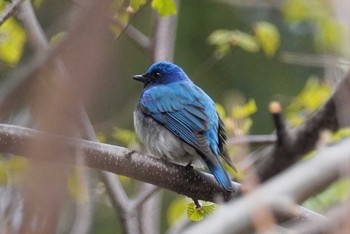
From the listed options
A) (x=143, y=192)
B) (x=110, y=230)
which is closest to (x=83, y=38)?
(x=143, y=192)

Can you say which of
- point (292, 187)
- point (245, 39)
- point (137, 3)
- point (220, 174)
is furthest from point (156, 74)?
point (292, 187)

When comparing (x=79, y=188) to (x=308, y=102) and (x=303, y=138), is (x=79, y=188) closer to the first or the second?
(x=303, y=138)

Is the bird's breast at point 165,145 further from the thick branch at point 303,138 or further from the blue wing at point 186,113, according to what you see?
the thick branch at point 303,138

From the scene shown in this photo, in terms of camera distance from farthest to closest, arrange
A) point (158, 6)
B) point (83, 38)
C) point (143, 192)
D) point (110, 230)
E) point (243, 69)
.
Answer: point (243, 69), point (110, 230), point (143, 192), point (158, 6), point (83, 38)

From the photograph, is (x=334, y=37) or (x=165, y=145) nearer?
(x=165, y=145)

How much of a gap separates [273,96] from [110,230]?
2.01m

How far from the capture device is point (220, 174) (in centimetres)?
373

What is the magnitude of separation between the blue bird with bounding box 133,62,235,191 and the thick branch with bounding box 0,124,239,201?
1.24 feet

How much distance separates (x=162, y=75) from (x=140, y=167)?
1.98 m

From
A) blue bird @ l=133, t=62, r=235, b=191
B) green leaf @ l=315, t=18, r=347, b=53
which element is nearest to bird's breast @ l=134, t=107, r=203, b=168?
blue bird @ l=133, t=62, r=235, b=191

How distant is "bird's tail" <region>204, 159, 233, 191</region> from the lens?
353 cm

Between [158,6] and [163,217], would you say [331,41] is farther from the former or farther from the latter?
[163,217]

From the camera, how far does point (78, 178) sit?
4984 millimetres

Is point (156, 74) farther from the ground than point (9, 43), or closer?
closer
